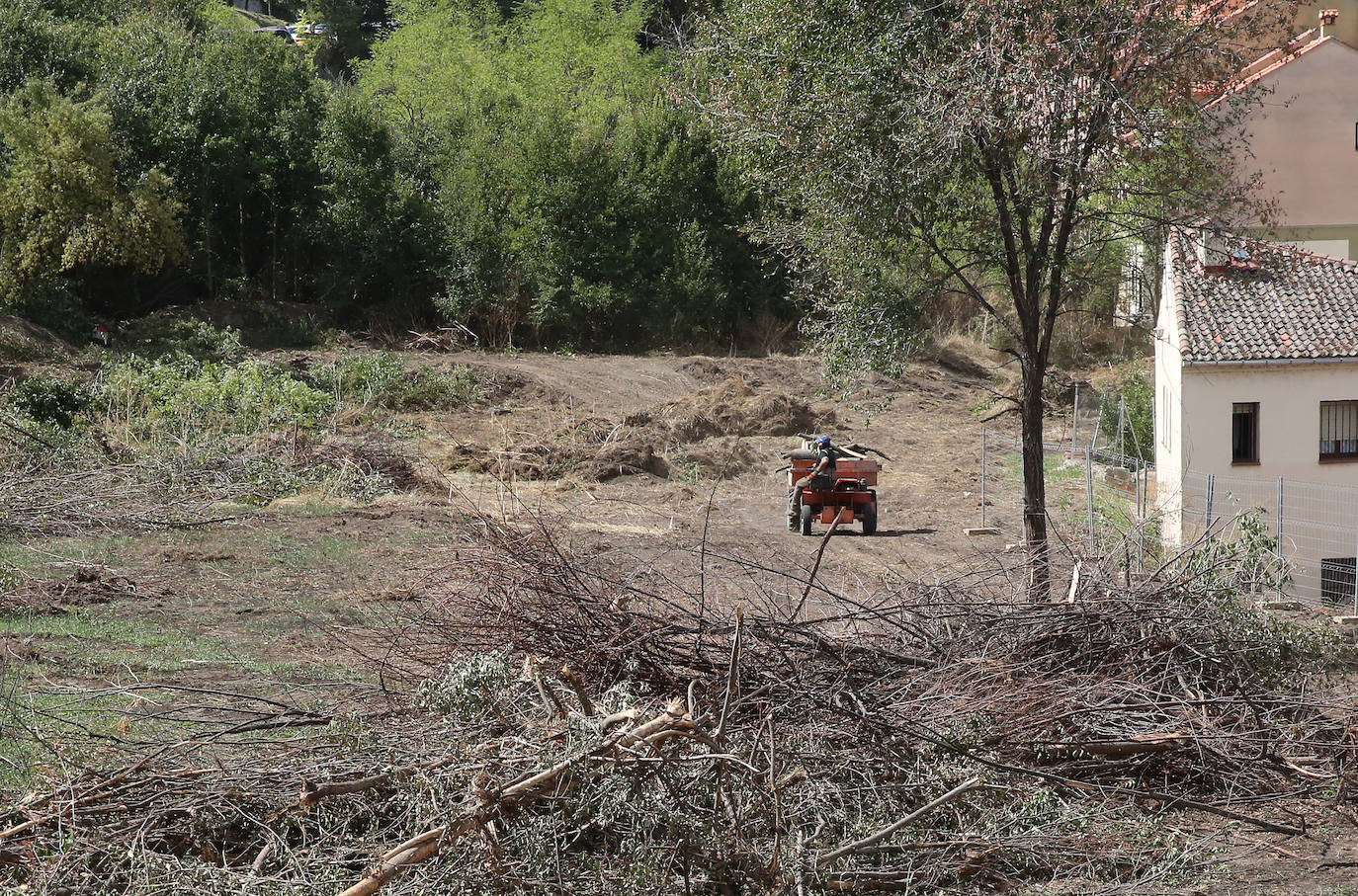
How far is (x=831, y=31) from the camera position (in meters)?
11.3

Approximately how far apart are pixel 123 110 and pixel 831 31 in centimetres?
2361

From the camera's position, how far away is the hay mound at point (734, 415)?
2423 cm

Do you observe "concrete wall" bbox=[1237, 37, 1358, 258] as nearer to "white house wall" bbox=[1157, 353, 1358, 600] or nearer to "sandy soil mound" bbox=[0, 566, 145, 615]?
"white house wall" bbox=[1157, 353, 1358, 600]

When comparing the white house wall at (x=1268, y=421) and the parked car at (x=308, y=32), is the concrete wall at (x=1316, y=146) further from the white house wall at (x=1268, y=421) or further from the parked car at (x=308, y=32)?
the parked car at (x=308, y=32)

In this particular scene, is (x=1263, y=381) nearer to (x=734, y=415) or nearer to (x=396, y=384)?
(x=734, y=415)

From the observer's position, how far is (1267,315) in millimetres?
22453

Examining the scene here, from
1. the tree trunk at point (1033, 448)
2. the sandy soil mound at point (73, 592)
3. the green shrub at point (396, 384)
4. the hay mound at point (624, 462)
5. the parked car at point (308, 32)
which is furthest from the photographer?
the parked car at point (308, 32)

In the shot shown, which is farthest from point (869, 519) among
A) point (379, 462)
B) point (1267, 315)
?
point (1267, 315)

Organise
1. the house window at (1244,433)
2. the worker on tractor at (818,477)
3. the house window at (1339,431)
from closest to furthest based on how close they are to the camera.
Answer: the worker on tractor at (818,477) < the house window at (1244,433) < the house window at (1339,431)

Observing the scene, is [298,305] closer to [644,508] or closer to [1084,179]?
[644,508]

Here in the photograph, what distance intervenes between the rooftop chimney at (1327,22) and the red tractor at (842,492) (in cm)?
1619

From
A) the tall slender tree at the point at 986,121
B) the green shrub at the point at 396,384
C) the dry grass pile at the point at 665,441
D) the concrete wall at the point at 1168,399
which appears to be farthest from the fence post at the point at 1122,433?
the green shrub at the point at 396,384

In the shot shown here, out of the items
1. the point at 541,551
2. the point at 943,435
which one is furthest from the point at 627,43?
the point at 541,551

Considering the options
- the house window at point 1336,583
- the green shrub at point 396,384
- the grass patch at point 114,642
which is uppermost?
the green shrub at point 396,384
